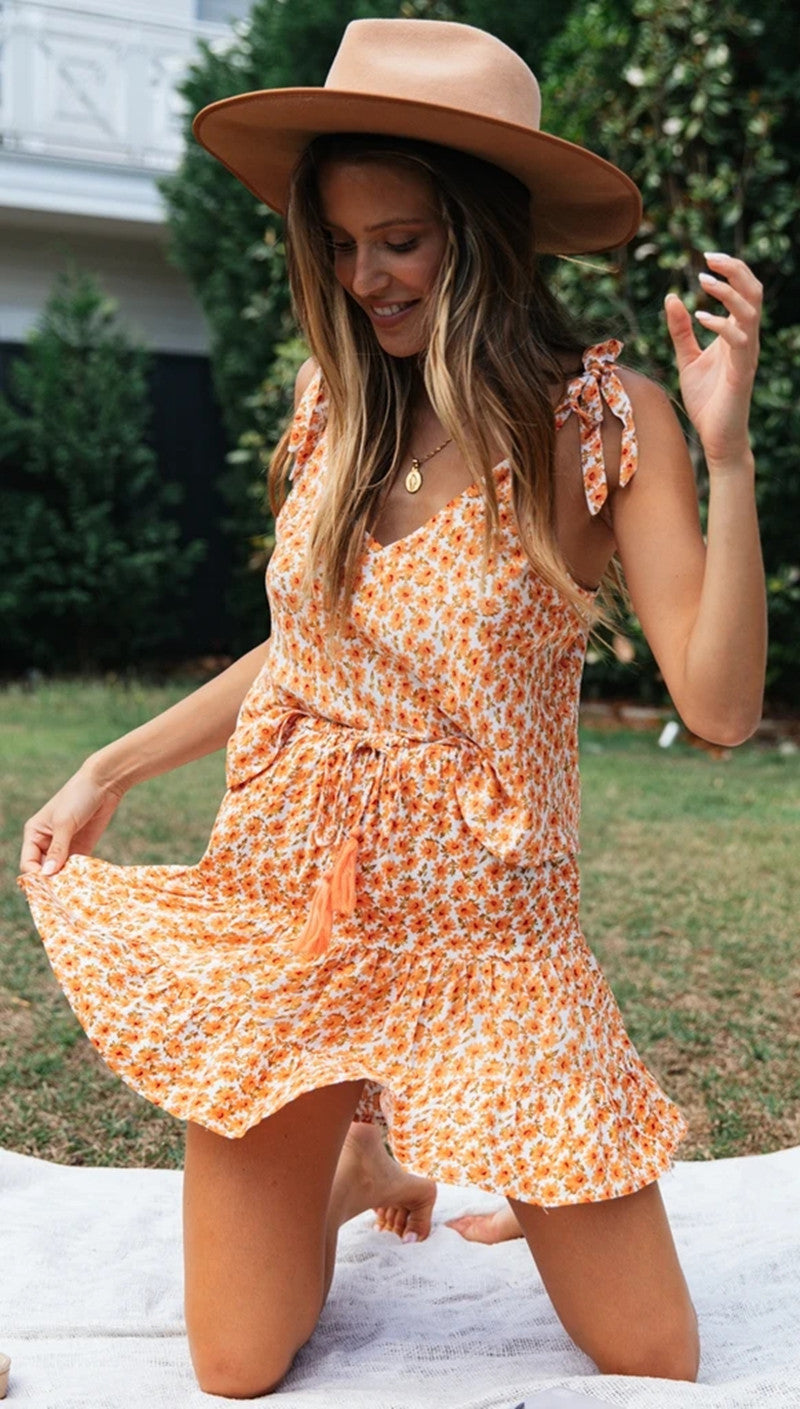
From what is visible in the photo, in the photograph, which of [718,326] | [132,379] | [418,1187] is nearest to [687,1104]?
[418,1187]

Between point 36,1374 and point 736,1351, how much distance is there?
2.83ft

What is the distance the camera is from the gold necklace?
2055mm

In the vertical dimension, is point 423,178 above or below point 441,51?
below

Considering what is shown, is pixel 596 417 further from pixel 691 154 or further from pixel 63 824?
pixel 691 154

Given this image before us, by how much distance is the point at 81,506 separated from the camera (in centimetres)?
916

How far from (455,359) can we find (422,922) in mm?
680

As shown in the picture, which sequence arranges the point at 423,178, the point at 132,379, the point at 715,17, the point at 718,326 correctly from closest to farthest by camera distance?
1. the point at 718,326
2. the point at 423,178
3. the point at 715,17
4. the point at 132,379

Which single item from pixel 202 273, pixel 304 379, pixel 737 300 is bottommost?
pixel 202 273

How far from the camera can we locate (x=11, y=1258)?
2336 mm

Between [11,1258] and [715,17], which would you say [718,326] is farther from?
[715,17]

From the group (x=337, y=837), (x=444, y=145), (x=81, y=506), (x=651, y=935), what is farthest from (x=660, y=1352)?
(x=81, y=506)

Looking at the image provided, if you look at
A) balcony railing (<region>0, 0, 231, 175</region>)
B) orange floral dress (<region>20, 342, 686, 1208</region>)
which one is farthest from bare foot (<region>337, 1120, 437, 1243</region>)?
balcony railing (<region>0, 0, 231, 175</region>)

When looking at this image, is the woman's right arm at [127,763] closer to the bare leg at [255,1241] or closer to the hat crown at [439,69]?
the bare leg at [255,1241]

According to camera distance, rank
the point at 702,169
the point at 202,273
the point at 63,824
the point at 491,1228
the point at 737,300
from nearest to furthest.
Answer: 1. the point at 737,300
2. the point at 63,824
3. the point at 491,1228
4. the point at 702,169
5. the point at 202,273
